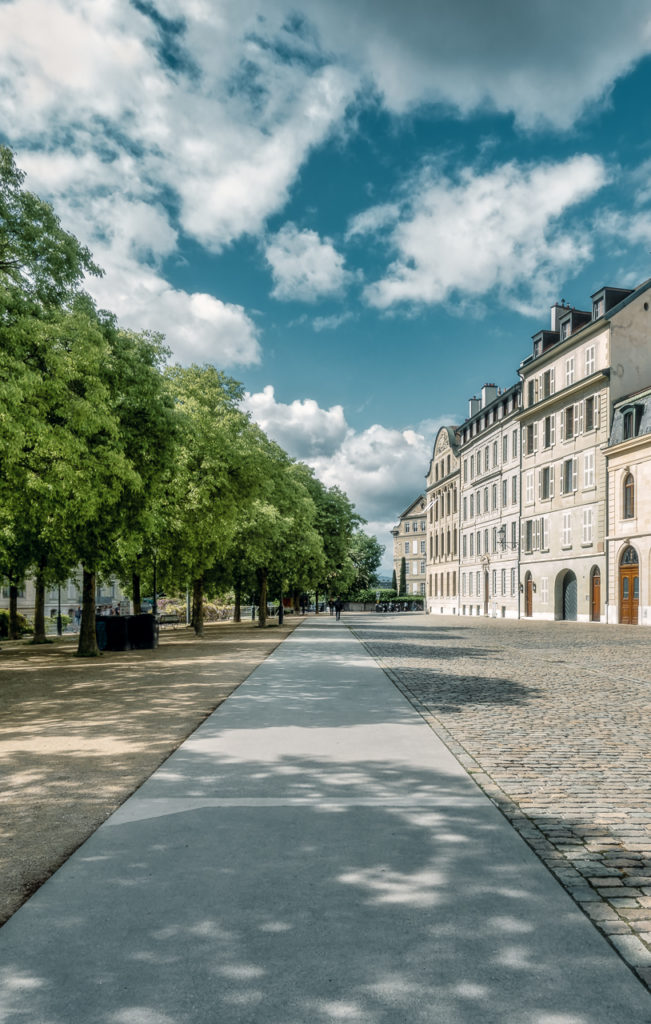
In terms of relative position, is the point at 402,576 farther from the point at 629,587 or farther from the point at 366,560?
the point at 629,587

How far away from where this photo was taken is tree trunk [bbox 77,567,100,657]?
68.0 feet

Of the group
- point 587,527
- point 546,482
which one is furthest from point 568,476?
point 587,527

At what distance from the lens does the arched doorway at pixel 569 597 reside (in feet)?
149

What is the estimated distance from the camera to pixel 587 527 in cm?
4322

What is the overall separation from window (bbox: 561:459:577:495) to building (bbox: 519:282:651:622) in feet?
0.20

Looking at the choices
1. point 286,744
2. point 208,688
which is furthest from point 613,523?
point 286,744

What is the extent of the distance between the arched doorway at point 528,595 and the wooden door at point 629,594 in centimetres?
1144

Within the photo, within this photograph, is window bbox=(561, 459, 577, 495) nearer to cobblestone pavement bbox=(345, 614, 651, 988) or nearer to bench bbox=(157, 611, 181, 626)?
bench bbox=(157, 611, 181, 626)

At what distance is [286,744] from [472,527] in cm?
5935

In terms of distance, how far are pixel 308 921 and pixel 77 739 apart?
526 centimetres

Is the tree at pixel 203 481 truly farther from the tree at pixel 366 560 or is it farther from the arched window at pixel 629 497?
the tree at pixel 366 560

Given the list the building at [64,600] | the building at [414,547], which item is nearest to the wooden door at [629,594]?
the building at [64,600]

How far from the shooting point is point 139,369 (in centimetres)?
1808

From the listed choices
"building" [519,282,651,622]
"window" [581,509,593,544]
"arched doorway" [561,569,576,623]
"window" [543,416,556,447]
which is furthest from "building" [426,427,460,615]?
"window" [581,509,593,544]
